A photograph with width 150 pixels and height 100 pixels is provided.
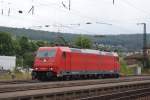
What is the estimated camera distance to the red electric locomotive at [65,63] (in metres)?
39.2

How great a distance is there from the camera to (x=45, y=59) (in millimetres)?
40125

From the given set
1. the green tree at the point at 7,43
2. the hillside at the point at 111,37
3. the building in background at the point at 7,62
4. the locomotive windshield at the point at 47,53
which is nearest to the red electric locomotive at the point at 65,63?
the locomotive windshield at the point at 47,53

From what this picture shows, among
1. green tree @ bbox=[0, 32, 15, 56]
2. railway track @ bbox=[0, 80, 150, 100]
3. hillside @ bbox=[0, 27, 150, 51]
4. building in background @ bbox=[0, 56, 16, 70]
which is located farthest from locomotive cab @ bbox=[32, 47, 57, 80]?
green tree @ bbox=[0, 32, 15, 56]

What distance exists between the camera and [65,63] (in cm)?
3984

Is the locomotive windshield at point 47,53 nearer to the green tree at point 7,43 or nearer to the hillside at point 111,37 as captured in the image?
the hillside at point 111,37

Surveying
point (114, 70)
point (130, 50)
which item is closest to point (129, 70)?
point (114, 70)

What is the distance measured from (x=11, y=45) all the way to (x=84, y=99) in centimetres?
11250

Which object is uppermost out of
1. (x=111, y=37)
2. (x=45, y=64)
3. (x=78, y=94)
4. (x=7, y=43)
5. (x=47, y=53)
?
(x=111, y=37)

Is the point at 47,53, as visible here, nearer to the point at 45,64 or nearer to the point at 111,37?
the point at 45,64

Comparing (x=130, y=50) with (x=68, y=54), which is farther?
(x=130, y=50)

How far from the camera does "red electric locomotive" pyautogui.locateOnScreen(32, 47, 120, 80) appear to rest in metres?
39.2

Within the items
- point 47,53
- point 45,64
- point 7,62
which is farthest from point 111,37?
point 45,64

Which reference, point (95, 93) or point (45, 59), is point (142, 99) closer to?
point (95, 93)

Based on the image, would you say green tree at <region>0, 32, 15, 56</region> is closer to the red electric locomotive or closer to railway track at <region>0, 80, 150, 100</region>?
the red electric locomotive
